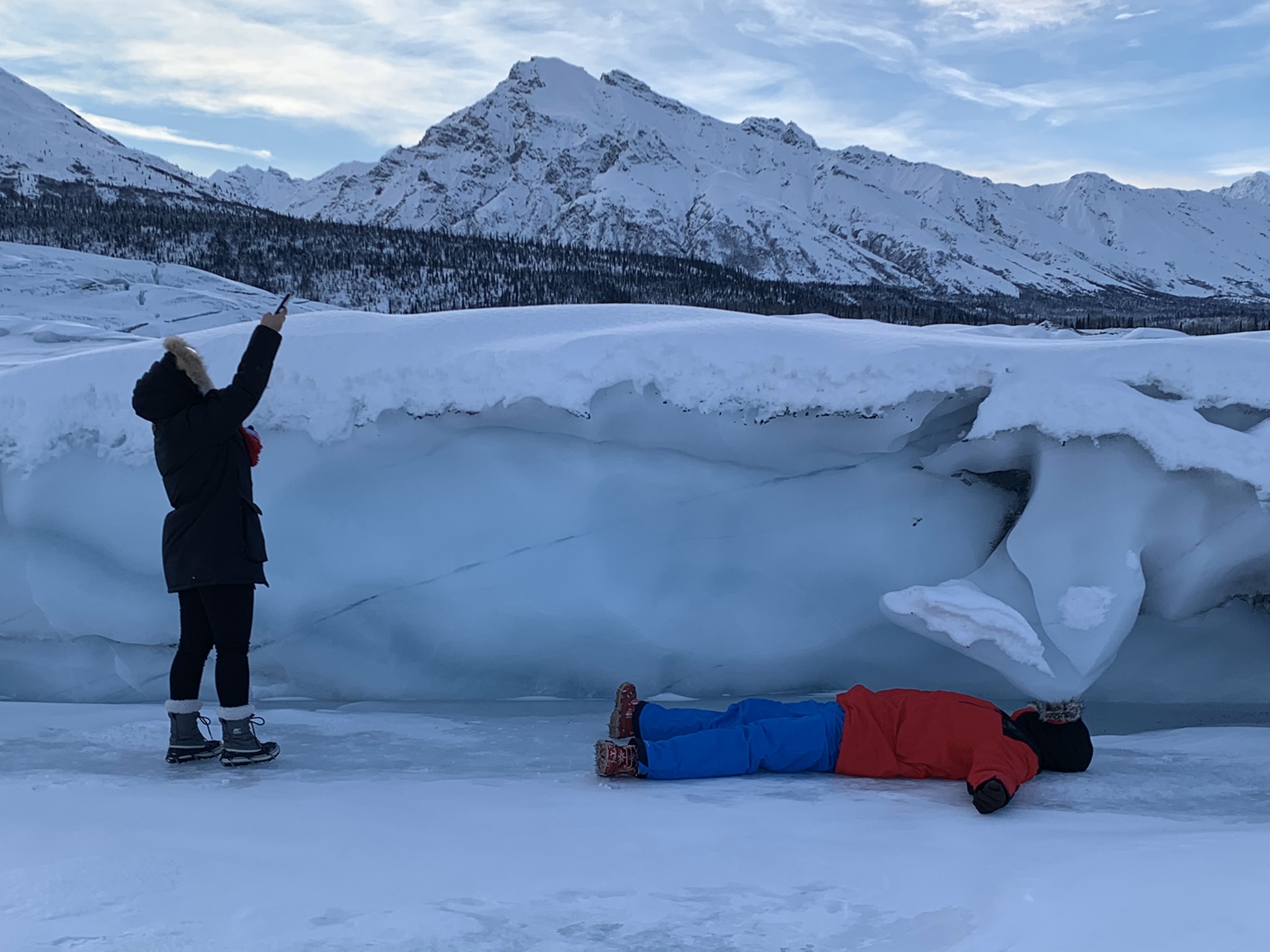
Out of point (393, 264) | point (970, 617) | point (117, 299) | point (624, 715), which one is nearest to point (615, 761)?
point (624, 715)

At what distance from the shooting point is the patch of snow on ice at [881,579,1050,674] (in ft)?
8.80

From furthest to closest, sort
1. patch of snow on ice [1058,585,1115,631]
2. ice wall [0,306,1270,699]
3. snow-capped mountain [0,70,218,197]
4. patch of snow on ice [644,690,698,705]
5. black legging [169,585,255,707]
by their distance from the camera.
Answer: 1. snow-capped mountain [0,70,218,197]
2. patch of snow on ice [644,690,698,705]
3. ice wall [0,306,1270,699]
4. patch of snow on ice [1058,585,1115,631]
5. black legging [169,585,255,707]

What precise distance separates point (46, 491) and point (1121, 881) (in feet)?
11.4

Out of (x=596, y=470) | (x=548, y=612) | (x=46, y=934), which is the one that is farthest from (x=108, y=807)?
(x=596, y=470)

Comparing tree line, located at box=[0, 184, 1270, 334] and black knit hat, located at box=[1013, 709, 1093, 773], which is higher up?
tree line, located at box=[0, 184, 1270, 334]

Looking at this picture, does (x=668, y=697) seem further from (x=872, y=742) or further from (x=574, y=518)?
(x=872, y=742)

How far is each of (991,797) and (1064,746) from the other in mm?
570

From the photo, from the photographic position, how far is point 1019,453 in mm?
3266

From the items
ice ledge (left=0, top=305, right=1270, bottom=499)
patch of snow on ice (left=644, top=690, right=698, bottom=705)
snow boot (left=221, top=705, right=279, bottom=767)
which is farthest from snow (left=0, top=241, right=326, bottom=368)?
snow boot (left=221, top=705, right=279, bottom=767)

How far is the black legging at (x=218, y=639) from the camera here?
241 cm

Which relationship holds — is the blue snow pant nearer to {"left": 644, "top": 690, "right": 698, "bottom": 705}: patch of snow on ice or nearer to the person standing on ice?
{"left": 644, "top": 690, "right": 698, "bottom": 705}: patch of snow on ice

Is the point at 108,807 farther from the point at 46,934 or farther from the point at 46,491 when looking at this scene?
the point at 46,491

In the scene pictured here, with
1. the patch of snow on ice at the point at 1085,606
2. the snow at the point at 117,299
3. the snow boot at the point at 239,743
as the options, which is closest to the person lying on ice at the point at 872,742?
the patch of snow on ice at the point at 1085,606

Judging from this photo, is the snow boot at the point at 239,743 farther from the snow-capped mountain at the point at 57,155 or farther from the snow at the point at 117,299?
the snow-capped mountain at the point at 57,155
